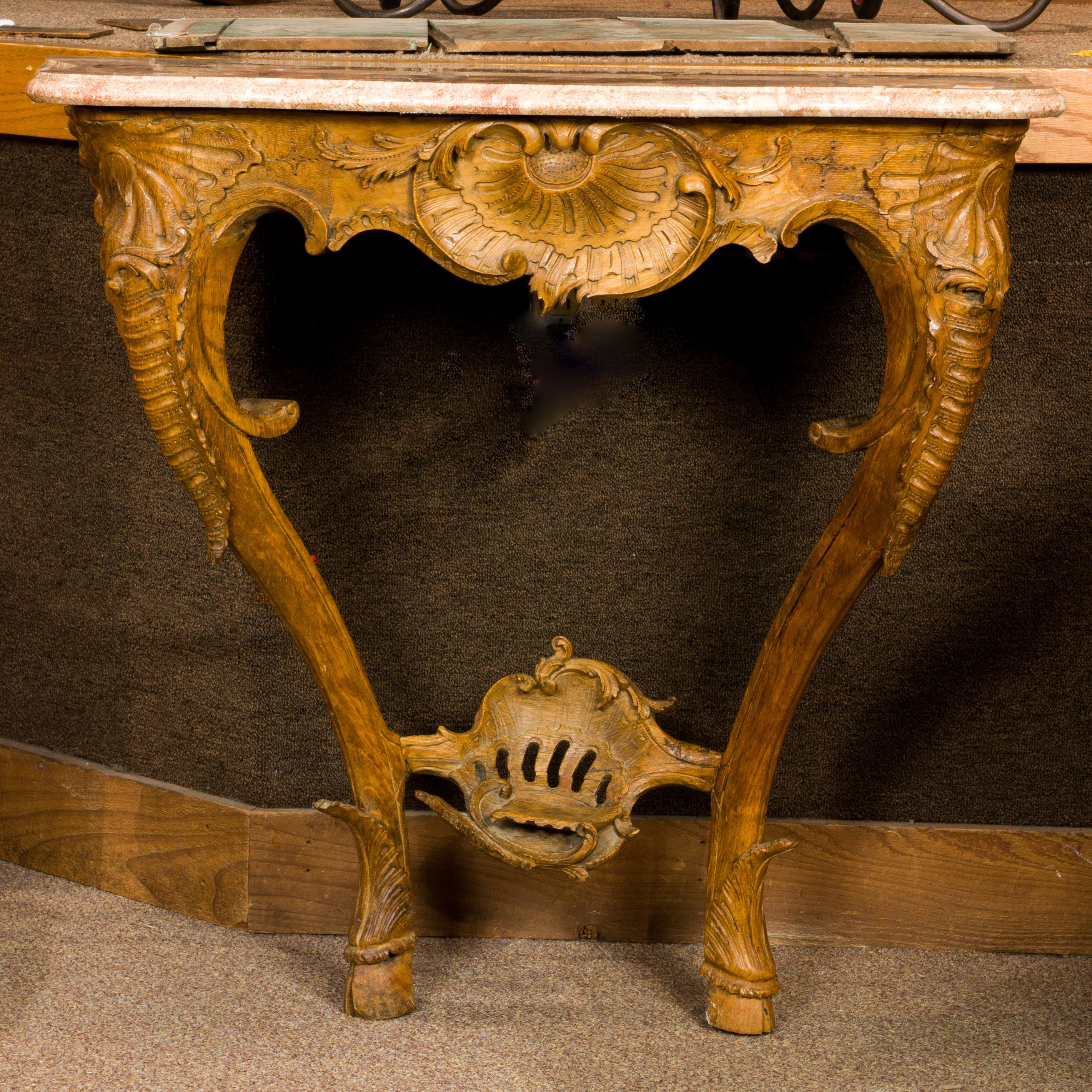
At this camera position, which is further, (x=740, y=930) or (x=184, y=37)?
(x=740, y=930)

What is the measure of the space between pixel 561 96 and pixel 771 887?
1065 mm

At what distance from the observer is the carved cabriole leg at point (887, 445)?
1192 mm

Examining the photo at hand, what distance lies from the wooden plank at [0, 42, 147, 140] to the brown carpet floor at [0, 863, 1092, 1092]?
99 cm

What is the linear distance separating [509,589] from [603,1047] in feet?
1.81

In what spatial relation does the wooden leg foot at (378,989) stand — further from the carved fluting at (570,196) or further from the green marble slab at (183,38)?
the green marble slab at (183,38)

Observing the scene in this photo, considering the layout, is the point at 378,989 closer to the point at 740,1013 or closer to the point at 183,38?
the point at 740,1013

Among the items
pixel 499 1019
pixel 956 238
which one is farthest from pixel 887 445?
pixel 499 1019

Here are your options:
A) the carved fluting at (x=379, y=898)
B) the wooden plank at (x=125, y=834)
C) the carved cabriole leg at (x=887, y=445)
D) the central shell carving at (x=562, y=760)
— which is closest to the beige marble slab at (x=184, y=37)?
the carved cabriole leg at (x=887, y=445)

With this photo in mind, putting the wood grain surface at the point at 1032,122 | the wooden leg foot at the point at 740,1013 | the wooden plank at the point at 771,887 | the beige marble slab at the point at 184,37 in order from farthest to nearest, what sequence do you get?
the wooden plank at the point at 771,887, the wooden leg foot at the point at 740,1013, the wood grain surface at the point at 1032,122, the beige marble slab at the point at 184,37

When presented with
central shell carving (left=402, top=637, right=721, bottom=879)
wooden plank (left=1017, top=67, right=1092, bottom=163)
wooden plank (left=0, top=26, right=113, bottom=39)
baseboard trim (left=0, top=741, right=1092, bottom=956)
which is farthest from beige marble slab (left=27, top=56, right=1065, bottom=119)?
baseboard trim (left=0, top=741, right=1092, bottom=956)

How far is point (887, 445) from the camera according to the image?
1307 mm

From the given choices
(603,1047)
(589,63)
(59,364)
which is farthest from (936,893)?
(59,364)

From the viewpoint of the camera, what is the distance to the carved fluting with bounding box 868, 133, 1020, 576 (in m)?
1.18

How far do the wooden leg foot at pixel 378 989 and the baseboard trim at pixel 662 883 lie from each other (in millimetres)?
192
